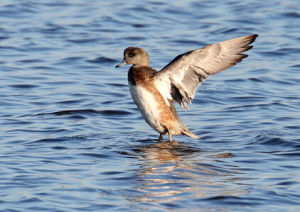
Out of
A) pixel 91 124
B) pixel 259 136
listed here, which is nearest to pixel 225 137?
pixel 259 136

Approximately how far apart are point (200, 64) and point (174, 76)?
0.34 metres

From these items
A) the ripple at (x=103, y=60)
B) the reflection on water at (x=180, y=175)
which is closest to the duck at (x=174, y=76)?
the reflection on water at (x=180, y=175)

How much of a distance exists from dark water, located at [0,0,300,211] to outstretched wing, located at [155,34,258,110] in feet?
2.55

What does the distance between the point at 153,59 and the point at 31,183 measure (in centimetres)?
662

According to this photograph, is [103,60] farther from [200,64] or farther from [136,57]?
[200,64]

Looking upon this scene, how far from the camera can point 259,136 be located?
27.9 feet

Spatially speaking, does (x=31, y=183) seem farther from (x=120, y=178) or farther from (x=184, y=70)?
(x=184, y=70)

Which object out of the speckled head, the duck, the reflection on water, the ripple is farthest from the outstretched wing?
the ripple

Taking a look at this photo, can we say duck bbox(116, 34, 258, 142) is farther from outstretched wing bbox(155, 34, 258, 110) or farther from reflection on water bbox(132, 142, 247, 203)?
reflection on water bbox(132, 142, 247, 203)

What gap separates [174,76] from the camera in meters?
8.10

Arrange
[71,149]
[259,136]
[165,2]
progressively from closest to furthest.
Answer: [71,149] < [259,136] < [165,2]

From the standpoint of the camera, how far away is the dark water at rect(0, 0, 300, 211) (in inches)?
248

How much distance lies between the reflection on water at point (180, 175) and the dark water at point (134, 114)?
18mm

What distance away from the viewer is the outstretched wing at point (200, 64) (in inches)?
311
